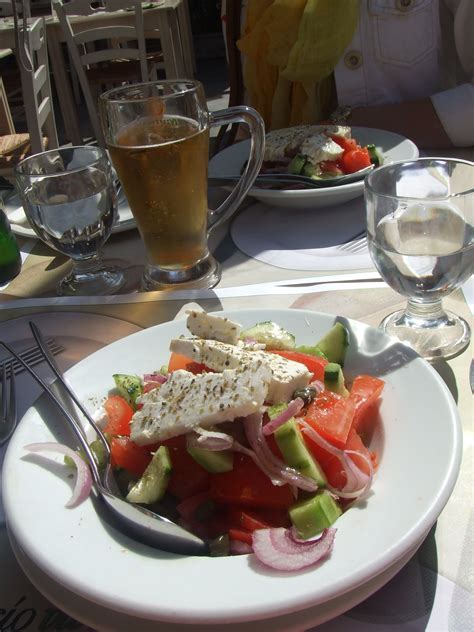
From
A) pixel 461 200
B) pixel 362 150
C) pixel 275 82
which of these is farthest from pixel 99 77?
pixel 461 200

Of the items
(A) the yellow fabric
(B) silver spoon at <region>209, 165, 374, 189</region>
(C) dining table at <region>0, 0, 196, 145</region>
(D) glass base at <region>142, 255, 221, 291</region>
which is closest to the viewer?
(D) glass base at <region>142, 255, 221, 291</region>

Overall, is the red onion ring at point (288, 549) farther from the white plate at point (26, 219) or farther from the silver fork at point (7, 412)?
the white plate at point (26, 219)

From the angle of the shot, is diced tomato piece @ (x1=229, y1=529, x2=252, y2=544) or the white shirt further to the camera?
the white shirt

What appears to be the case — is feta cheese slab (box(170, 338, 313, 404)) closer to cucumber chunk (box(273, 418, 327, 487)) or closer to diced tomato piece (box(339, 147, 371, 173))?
cucumber chunk (box(273, 418, 327, 487))

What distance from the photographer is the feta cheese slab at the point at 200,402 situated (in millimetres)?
651

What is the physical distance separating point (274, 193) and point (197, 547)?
0.88m

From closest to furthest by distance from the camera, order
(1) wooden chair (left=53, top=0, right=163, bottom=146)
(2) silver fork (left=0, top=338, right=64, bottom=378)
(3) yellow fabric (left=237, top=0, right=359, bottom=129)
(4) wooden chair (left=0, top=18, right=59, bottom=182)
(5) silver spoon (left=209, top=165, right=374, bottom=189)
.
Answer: (2) silver fork (left=0, top=338, right=64, bottom=378), (5) silver spoon (left=209, top=165, right=374, bottom=189), (3) yellow fabric (left=237, top=0, right=359, bottom=129), (4) wooden chair (left=0, top=18, right=59, bottom=182), (1) wooden chair (left=53, top=0, right=163, bottom=146)

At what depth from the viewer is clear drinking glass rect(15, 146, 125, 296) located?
1.15 meters

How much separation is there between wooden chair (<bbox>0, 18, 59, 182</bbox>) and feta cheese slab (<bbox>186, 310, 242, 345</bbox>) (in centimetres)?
199

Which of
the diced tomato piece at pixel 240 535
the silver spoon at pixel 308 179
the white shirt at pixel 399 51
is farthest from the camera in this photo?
the white shirt at pixel 399 51

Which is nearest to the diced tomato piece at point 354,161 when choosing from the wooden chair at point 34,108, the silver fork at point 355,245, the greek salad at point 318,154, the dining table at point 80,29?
the greek salad at point 318,154

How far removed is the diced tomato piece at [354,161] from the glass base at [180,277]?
403mm

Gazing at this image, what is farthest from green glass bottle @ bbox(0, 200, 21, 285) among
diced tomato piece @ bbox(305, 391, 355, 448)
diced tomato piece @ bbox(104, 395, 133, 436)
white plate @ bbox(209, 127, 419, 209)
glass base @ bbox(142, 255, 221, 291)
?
diced tomato piece @ bbox(305, 391, 355, 448)

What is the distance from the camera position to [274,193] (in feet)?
4.24
